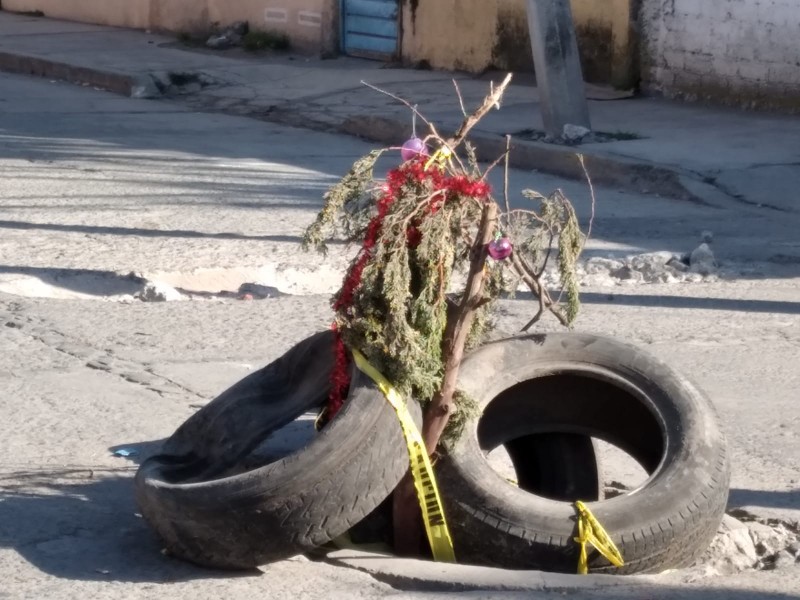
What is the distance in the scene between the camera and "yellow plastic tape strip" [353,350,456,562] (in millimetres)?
3545

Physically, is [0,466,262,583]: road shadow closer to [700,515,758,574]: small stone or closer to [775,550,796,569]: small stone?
[700,515,758,574]: small stone

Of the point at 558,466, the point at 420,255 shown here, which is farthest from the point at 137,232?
the point at 420,255

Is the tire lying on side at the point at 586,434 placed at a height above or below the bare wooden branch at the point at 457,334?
below

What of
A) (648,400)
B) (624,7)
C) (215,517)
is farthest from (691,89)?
(215,517)

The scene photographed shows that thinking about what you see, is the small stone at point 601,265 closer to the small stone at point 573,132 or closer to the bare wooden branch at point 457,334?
the bare wooden branch at point 457,334

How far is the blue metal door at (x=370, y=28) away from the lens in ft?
53.4

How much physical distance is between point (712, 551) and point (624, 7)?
1034 cm

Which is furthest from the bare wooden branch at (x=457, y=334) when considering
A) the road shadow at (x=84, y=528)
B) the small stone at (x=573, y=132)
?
the small stone at (x=573, y=132)

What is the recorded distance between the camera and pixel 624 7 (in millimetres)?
13484

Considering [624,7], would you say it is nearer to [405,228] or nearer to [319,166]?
[319,166]

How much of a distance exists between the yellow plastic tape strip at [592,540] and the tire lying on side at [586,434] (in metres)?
0.02

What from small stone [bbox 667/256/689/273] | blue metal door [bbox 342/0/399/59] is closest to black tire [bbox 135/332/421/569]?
small stone [bbox 667/256/689/273]

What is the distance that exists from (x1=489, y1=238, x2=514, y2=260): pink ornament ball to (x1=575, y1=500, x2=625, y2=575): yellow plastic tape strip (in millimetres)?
677

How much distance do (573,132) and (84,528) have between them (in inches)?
297
